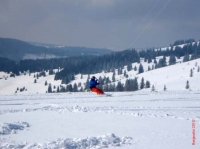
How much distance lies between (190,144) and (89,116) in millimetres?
6574

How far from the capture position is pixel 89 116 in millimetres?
16188

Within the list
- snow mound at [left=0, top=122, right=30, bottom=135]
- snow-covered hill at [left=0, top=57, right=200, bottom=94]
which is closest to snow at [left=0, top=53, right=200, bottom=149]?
snow mound at [left=0, top=122, right=30, bottom=135]

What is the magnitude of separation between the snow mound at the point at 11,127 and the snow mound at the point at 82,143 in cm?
130

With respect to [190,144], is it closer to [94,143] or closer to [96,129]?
[94,143]

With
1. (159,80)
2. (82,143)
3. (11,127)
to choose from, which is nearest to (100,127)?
(82,143)

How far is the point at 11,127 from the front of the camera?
42.8ft

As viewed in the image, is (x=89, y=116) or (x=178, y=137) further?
(x=89, y=116)

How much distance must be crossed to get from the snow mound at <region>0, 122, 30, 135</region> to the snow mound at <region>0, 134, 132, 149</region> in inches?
51.0

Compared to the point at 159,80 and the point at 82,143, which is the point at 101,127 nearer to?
the point at 82,143

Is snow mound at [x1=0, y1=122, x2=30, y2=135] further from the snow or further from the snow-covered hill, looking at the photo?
the snow-covered hill

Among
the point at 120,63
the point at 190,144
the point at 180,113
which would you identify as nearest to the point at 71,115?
the point at 180,113

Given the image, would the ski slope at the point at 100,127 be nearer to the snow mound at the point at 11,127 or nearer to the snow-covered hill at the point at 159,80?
the snow mound at the point at 11,127

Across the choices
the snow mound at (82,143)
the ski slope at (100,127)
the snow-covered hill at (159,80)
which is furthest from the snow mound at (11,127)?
the snow-covered hill at (159,80)

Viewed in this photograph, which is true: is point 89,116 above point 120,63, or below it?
below
